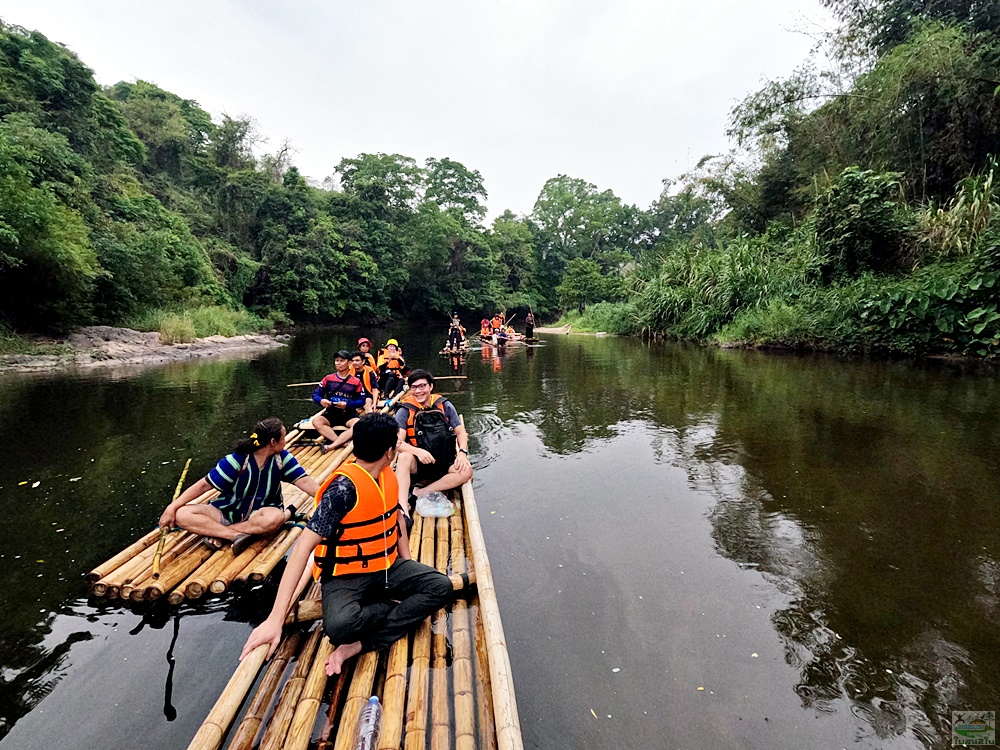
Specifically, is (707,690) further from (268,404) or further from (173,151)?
(173,151)

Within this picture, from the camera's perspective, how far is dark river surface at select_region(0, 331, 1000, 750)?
239 cm

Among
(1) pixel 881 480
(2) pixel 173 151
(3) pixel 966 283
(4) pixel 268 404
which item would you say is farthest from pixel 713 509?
(2) pixel 173 151

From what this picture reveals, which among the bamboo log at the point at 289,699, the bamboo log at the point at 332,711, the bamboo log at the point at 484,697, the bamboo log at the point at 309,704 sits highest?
the bamboo log at the point at 309,704

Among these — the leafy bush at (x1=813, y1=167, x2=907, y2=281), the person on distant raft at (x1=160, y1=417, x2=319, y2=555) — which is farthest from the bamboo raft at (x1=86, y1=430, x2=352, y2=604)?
the leafy bush at (x1=813, y1=167, x2=907, y2=281)

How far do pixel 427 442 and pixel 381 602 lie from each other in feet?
6.38

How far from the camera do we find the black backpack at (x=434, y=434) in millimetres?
4395

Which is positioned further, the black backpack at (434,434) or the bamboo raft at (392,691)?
the black backpack at (434,434)

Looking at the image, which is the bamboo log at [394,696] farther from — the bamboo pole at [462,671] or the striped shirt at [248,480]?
the striped shirt at [248,480]

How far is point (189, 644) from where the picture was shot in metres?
2.87

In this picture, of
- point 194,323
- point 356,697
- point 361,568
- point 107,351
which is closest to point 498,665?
point 356,697

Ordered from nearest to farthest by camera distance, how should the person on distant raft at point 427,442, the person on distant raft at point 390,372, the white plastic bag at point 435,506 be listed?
the white plastic bag at point 435,506, the person on distant raft at point 427,442, the person on distant raft at point 390,372

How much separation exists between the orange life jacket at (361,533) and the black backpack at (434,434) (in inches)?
71.4

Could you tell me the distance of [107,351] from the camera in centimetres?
1538

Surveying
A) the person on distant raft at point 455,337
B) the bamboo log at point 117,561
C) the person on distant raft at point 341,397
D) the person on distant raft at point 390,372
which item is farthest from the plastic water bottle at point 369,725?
the person on distant raft at point 455,337
